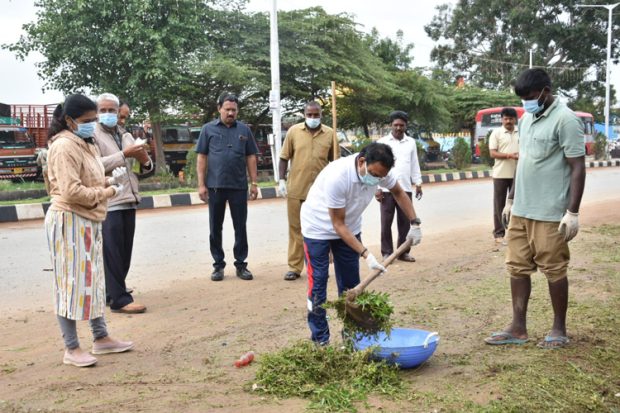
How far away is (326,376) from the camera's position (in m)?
3.94

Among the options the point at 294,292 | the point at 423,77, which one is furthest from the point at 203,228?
the point at 423,77

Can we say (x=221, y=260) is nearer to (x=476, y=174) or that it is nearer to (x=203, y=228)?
(x=203, y=228)

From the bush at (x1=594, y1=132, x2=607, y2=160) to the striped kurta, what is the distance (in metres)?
35.0

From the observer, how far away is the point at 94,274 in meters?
4.23

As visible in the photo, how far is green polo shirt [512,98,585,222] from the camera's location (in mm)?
4285

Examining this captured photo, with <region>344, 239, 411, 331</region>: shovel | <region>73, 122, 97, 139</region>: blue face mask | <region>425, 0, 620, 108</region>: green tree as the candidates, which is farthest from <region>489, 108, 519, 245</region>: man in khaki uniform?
<region>425, 0, 620, 108</region>: green tree

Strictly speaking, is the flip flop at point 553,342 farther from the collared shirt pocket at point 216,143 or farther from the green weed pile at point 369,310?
the collared shirt pocket at point 216,143

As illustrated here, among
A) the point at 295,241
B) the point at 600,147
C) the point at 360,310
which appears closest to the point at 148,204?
the point at 295,241

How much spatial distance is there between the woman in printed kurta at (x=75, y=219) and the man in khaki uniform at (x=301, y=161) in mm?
2746

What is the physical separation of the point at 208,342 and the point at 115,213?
153 cm

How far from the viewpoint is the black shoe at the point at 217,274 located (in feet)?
22.4

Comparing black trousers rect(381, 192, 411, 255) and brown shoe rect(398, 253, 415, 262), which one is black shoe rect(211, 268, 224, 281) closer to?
black trousers rect(381, 192, 411, 255)

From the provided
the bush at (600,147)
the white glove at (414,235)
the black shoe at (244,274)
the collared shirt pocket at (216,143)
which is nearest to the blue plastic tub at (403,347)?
the white glove at (414,235)

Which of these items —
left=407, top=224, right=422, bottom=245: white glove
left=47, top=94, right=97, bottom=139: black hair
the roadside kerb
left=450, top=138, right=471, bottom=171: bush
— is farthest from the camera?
left=450, top=138, right=471, bottom=171: bush
